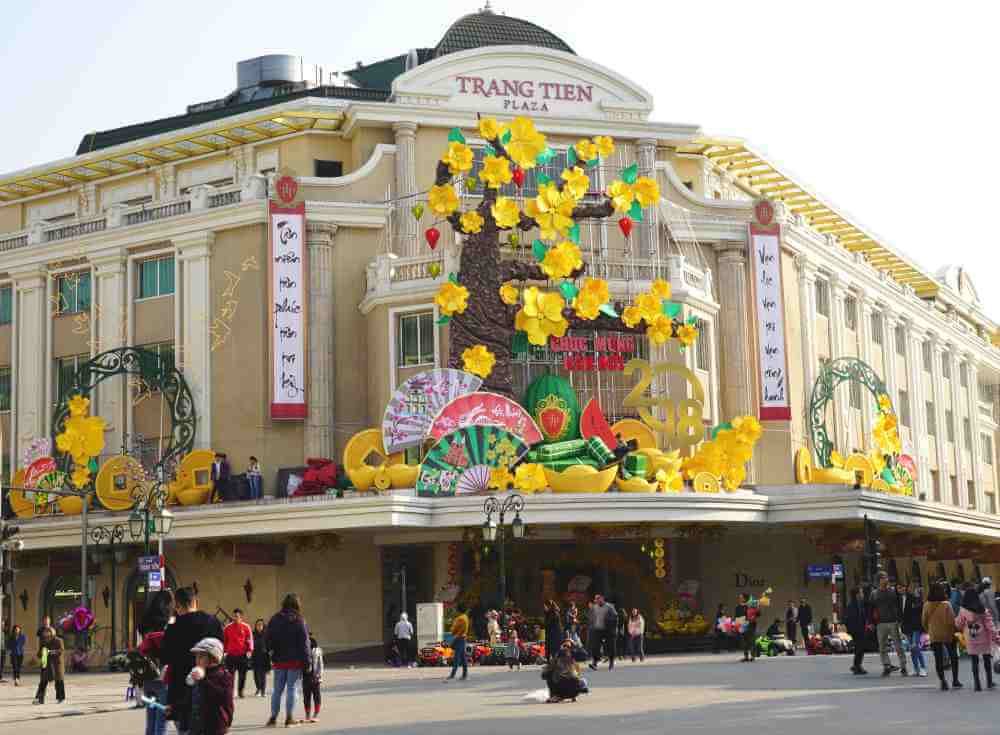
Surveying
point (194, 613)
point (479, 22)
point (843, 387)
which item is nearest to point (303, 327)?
point (479, 22)

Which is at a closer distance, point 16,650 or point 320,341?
point 16,650

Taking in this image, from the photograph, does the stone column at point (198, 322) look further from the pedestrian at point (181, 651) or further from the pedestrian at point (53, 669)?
the pedestrian at point (181, 651)

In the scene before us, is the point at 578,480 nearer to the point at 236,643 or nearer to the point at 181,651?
the point at 236,643

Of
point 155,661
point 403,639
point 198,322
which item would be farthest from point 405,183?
point 155,661

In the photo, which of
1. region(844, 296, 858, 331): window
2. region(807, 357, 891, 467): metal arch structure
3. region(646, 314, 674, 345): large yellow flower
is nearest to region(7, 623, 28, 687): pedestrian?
region(646, 314, 674, 345): large yellow flower

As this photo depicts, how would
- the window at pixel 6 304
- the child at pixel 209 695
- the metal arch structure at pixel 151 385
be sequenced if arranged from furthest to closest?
the window at pixel 6 304, the metal arch structure at pixel 151 385, the child at pixel 209 695

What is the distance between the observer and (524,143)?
161 feet

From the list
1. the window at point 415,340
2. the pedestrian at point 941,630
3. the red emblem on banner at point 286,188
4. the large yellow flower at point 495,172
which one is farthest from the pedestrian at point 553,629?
the red emblem on banner at point 286,188

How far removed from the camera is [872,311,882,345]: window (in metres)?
66.1

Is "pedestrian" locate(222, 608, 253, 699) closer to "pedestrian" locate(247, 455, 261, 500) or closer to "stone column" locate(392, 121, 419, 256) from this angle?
"pedestrian" locate(247, 455, 261, 500)

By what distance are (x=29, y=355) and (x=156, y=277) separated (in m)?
6.10

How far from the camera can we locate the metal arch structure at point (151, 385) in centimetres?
5209

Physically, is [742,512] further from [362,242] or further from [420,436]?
[362,242]

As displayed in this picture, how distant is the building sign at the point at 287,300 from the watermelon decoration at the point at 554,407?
7595 mm
